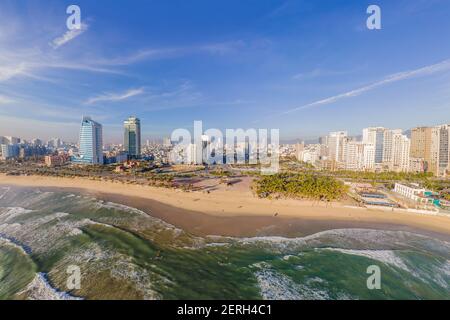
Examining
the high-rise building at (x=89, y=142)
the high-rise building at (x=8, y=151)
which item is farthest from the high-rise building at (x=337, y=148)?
the high-rise building at (x=8, y=151)

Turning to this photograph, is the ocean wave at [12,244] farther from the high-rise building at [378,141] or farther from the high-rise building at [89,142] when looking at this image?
the high-rise building at [378,141]

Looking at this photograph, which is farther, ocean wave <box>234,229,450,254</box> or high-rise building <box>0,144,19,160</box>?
high-rise building <box>0,144,19,160</box>

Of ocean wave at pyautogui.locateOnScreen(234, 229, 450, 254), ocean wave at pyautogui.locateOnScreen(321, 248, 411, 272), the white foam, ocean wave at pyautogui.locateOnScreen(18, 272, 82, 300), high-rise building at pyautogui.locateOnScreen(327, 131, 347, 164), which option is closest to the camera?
ocean wave at pyautogui.locateOnScreen(18, 272, 82, 300)

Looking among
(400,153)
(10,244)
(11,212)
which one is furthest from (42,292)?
(400,153)

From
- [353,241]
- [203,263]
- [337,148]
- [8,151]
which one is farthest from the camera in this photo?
[8,151]

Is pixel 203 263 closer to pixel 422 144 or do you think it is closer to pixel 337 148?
pixel 422 144

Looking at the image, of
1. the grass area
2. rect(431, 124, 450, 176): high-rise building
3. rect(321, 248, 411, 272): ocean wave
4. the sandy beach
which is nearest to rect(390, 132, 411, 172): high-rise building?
rect(431, 124, 450, 176): high-rise building

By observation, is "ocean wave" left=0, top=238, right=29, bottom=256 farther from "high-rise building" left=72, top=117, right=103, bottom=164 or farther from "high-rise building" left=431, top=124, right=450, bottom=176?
"high-rise building" left=431, top=124, right=450, bottom=176
